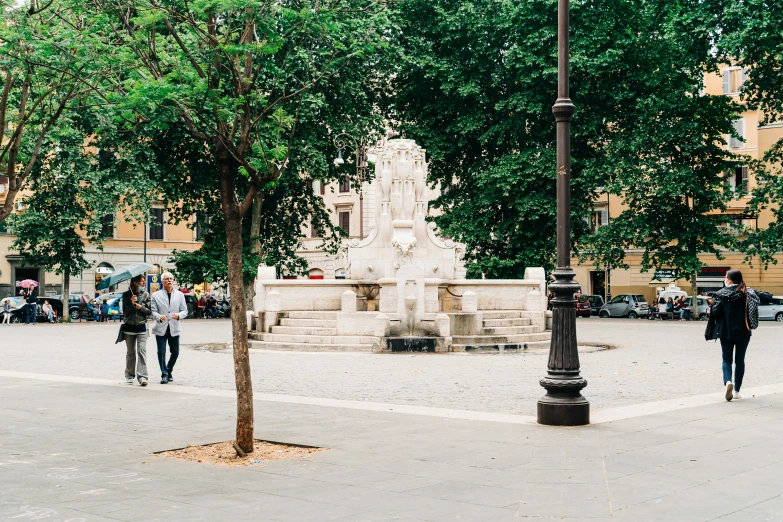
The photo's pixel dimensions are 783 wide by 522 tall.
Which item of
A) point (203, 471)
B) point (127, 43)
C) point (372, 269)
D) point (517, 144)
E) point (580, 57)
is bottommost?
point (203, 471)

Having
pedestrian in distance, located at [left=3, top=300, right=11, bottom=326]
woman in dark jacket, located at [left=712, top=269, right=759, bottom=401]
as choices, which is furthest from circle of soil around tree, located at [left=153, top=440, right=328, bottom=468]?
pedestrian in distance, located at [left=3, top=300, right=11, bottom=326]

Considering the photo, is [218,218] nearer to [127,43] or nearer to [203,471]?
[127,43]

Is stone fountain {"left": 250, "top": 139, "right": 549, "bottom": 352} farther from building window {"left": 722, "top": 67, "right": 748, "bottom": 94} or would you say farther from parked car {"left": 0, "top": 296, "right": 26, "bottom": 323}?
building window {"left": 722, "top": 67, "right": 748, "bottom": 94}

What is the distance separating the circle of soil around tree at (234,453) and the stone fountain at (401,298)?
1291 centimetres

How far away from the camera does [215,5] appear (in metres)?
9.23

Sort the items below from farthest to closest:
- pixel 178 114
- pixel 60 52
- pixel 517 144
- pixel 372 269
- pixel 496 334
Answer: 1. pixel 517 144
2. pixel 372 269
3. pixel 496 334
4. pixel 60 52
5. pixel 178 114

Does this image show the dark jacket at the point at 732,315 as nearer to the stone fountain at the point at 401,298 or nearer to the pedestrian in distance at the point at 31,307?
the stone fountain at the point at 401,298

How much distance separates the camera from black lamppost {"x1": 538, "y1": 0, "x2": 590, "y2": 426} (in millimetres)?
9977

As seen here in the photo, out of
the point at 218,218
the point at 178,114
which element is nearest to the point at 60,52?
the point at 178,114

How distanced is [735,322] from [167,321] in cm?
851

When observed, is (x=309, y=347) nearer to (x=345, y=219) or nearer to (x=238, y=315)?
(x=238, y=315)

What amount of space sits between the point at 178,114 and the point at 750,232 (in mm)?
35586

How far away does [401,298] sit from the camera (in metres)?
22.2

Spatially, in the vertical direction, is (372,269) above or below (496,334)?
above
